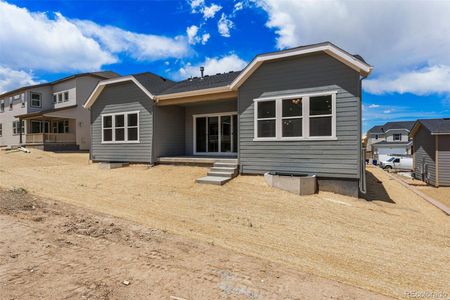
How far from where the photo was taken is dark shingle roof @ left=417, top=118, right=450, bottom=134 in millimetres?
16766

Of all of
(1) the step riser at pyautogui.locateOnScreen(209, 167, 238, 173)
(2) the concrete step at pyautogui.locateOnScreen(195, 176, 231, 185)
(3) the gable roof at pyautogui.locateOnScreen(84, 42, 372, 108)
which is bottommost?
(2) the concrete step at pyautogui.locateOnScreen(195, 176, 231, 185)

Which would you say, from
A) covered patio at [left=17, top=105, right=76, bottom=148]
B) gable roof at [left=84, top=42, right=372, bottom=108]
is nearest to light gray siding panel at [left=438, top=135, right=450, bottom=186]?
gable roof at [left=84, top=42, right=372, bottom=108]

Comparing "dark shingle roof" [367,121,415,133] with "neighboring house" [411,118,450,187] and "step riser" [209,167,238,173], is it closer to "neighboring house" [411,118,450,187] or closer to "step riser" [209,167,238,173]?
"neighboring house" [411,118,450,187]

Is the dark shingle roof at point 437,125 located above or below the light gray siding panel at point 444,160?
above

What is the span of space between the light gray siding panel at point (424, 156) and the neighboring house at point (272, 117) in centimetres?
1270

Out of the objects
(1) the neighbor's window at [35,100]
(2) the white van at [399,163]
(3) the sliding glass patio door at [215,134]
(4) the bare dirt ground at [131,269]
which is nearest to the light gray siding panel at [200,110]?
(3) the sliding glass patio door at [215,134]

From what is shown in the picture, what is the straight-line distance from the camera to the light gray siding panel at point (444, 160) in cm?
1675

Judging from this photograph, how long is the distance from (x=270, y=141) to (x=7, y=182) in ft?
30.8

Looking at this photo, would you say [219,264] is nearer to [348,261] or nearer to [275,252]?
[275,252]

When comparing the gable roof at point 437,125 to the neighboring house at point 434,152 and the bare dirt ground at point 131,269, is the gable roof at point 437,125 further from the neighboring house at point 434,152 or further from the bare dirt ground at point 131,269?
the bare dirt ground at point 131,269

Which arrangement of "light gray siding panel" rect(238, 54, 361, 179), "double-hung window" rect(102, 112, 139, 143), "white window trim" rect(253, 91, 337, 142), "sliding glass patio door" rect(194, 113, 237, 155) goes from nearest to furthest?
"light gray siding panel" rect(238, 54, 361, 179)
"white window trim" rect(253, 91, 337, 142)
"sliding glass patio door" rect(194, 113, 237, 155)
"double-hung window" rect(102, 112, 139, 143)

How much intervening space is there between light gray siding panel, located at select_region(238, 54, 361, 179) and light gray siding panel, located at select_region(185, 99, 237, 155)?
2.54m

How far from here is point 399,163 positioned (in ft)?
95.1

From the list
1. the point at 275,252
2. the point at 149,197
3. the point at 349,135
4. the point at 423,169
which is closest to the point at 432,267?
the point at 275,252
